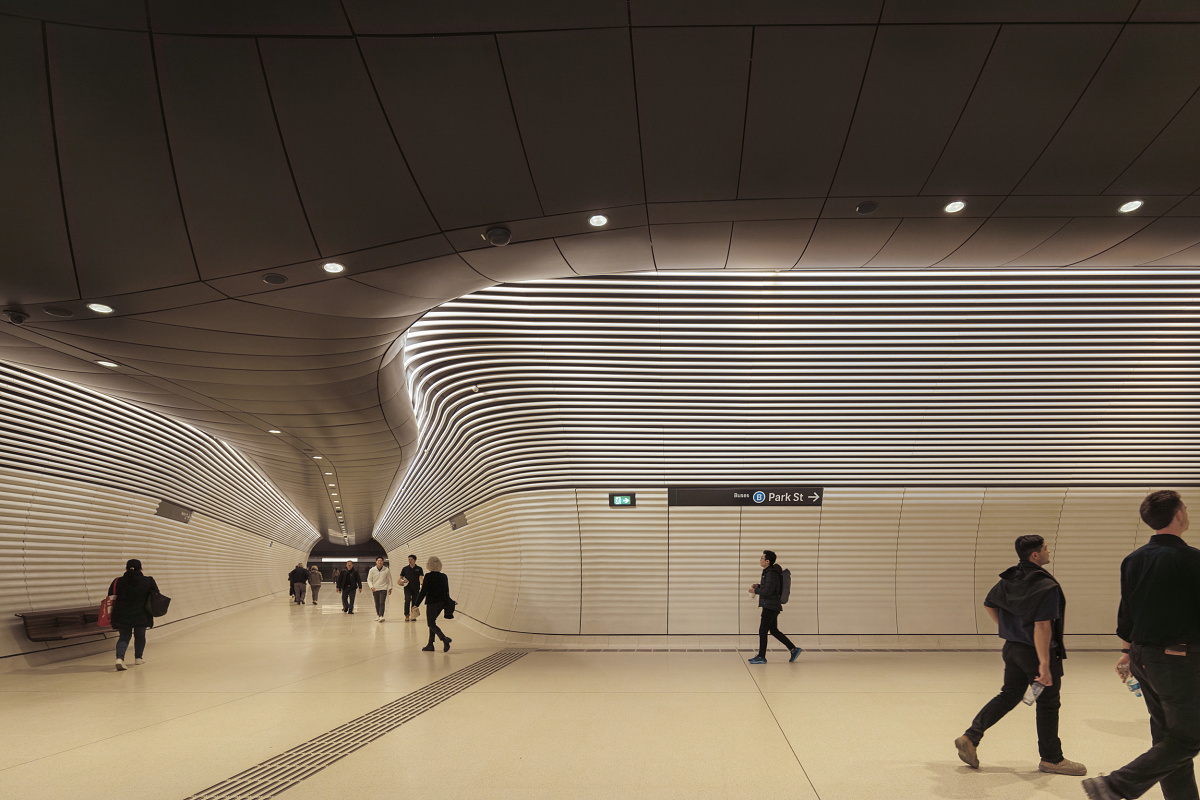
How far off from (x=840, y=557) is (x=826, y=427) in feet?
7.36

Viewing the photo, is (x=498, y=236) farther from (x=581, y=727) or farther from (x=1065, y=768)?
(x=1065, y=768)

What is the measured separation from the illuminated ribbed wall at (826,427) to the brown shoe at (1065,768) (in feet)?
17.1

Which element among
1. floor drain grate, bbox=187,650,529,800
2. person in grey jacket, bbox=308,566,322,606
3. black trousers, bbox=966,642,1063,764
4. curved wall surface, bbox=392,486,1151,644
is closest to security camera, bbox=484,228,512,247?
floor drain grate, bbox=187,650,529,800

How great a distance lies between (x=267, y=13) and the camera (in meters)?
3.29

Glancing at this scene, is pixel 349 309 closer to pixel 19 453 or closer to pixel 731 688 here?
pixel 731 688

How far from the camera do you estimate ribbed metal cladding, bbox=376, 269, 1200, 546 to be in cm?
840

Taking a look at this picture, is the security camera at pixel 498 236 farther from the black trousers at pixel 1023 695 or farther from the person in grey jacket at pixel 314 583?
the person in grey jacket at pixel 314 583

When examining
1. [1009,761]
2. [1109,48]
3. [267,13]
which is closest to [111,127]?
[267,13]

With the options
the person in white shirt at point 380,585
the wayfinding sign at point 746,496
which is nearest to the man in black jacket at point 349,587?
the person in white shirt at point 380,585

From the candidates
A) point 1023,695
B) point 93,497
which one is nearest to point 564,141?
point 1023,695

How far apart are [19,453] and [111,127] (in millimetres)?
9365

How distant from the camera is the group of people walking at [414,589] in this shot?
10.7 m

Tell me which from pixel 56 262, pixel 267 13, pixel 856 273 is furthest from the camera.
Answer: pixel 856 273

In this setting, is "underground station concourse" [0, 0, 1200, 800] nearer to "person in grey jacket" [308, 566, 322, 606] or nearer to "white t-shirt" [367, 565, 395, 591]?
"white t-shirt" [367, 565, 395, 591]
